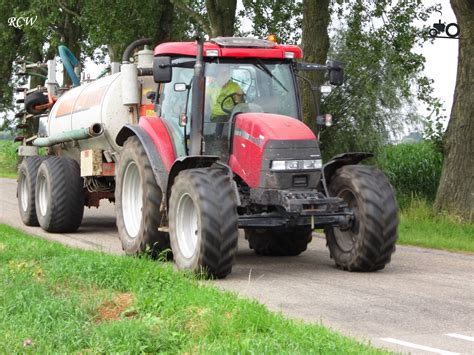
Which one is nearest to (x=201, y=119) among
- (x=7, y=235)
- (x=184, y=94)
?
(x=184, y=94)

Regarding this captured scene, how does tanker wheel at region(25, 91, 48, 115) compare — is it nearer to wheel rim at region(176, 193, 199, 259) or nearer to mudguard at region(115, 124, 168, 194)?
mudguard at region(115, 124, 168, 194)

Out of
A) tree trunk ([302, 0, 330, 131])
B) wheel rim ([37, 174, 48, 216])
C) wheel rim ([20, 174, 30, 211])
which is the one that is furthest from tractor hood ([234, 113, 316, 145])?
tree trunk ([302, 0, 330, 131])

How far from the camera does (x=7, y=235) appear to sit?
47.7 feet

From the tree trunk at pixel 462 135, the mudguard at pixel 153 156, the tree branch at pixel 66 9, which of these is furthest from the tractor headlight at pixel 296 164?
the tree branch at pixel 66 9

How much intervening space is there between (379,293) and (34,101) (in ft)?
35.8

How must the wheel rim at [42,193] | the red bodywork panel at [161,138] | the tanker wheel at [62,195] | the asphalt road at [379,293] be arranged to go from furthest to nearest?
the wheel rim at [42,193] < the tanker wheel at [62,195] < the red bodywork panel at [161,138] < the asphalt road at [379,293]

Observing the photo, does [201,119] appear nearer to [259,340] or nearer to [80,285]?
[80,285]

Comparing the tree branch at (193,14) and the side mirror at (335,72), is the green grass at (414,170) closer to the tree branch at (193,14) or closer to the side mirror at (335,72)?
the tree branch at (193,14)

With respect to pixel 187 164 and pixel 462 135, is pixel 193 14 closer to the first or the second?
pixel 462 135

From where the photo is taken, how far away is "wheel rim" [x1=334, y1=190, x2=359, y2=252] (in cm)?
1164

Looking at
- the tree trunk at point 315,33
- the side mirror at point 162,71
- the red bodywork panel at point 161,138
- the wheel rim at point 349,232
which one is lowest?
the wheel rim at point 349,232

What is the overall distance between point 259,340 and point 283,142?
14.7 ft

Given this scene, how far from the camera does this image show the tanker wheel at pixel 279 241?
522 inches

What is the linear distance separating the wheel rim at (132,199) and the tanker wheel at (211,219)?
1.93 meters
